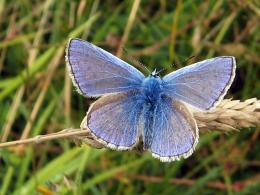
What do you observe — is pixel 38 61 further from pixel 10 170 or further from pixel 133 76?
pixel 133 76

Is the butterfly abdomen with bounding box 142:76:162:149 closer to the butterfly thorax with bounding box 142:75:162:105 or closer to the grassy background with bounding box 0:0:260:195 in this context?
→ the butterfly thorax with bounding box 142:75:162:105

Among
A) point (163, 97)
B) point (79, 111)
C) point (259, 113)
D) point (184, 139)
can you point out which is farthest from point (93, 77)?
point (79, 111)

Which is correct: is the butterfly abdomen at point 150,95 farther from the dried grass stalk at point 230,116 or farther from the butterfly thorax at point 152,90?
the dried grass stalk at point 230,116

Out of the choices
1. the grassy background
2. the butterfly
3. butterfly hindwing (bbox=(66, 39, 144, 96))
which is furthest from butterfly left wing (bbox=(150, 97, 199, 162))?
the grassy background

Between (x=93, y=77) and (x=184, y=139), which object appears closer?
(x=184, y=139)

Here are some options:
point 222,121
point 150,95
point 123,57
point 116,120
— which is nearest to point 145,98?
point 150,95

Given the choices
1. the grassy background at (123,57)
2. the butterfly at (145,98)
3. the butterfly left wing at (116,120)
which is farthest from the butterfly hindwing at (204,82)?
the grassy background at (123,57)

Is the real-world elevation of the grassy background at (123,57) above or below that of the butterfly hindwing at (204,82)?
below

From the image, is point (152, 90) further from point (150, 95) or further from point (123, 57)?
point (123, 57)
